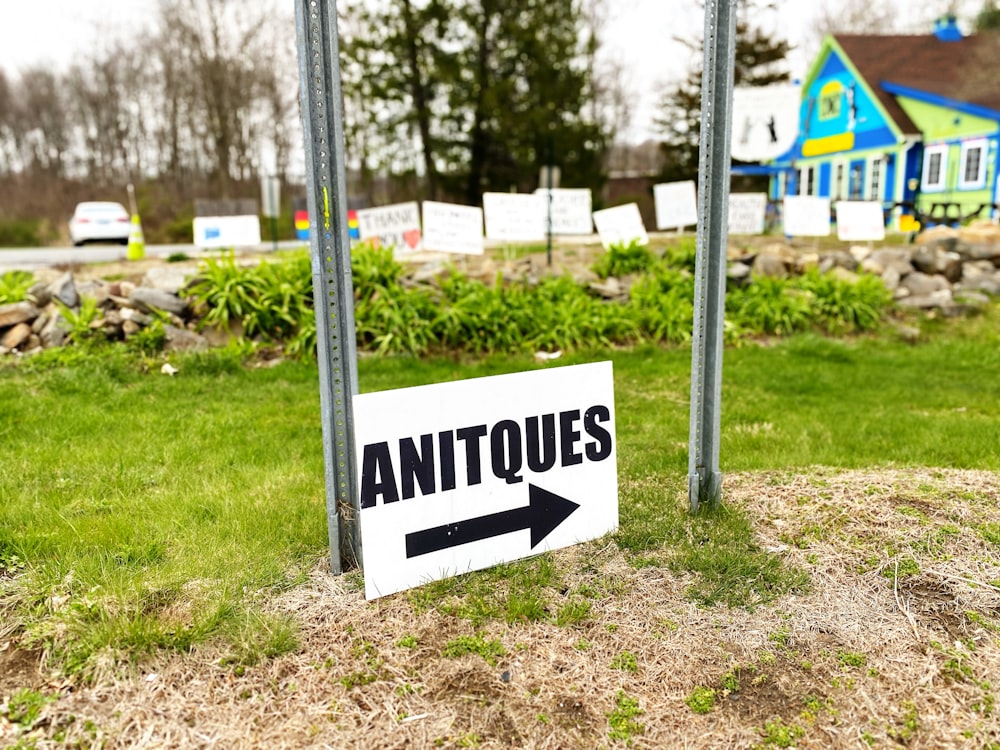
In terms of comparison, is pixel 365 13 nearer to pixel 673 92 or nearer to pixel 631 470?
pixel 673 92

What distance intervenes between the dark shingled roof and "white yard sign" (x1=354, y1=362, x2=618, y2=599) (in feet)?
68.6

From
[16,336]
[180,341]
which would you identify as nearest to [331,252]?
[180,341]

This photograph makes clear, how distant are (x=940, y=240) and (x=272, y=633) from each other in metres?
11.2

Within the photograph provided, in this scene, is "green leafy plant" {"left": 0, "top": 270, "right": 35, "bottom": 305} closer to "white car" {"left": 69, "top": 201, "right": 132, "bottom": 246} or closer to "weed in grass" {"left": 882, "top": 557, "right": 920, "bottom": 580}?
"weed in grass" {"left": 882, "top": 557, "right": 920, "bottom": 580}

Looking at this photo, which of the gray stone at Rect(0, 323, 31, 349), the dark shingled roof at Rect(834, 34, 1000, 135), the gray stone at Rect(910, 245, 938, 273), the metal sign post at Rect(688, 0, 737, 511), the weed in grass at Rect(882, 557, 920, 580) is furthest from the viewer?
the dark shingled roof at Rect(834, 34, 1000, 135)

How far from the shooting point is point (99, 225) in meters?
19.7

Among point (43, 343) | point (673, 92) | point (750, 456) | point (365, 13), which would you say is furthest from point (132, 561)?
point (673, 92)

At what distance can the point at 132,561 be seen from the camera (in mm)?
2986

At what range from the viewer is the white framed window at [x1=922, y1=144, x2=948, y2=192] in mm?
20656

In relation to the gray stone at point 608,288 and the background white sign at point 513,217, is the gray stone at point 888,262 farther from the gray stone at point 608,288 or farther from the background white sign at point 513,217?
the background white sign at point 513,217

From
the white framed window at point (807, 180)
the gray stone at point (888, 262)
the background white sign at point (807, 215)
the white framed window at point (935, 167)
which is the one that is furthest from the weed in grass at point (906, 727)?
the white framed window at point (807, 180)

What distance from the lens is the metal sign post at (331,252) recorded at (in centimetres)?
255

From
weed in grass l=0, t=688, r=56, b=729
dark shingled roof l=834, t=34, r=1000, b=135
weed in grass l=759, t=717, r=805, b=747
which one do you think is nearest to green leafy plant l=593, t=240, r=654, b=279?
weed in grass l=759, t=717, r=805, b=747

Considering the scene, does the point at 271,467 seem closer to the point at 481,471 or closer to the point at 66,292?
the point at 481,471
